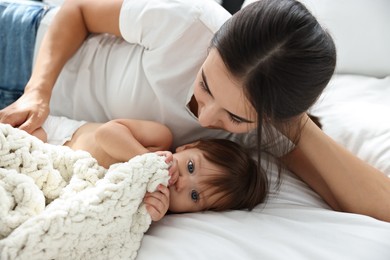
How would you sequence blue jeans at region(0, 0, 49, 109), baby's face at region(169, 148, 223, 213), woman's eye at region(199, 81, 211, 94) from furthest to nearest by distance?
blue jeans at region(0, 0, 49, 109), baby's face at region(169, 148, 223, 213), woman's eye at region(199, 81, 211, 94)

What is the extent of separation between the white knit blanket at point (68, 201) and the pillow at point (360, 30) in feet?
2.68

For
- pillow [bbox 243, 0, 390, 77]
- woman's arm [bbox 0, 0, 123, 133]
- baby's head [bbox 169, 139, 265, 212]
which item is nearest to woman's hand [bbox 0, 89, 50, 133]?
woman's arm [bbox 0, 0, 123, 133]

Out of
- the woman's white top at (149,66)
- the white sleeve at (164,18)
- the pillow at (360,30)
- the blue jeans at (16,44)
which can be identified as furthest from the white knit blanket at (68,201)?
the pillow at (360,30)

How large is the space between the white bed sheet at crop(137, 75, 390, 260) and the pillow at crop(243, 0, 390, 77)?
30 centimetres

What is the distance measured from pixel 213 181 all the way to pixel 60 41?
0.66 m

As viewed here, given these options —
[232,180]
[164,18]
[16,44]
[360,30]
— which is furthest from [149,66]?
[360,30]

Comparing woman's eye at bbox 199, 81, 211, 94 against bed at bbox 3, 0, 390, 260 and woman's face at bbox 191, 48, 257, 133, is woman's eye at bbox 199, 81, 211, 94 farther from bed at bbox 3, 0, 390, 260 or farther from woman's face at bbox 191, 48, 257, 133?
bed at bbox 3, 0, 390, 260

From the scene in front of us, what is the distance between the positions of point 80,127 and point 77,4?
15.1 inches

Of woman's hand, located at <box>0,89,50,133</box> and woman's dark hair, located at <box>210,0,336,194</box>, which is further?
woman's hand, located at <box>0,89,50,133</box>

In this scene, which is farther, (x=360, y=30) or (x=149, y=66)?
(x=360, y=30)

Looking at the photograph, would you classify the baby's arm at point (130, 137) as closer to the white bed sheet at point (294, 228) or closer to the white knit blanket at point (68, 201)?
the white knit blanket at point (68, 201)

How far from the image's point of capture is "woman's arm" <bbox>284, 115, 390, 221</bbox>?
109cm

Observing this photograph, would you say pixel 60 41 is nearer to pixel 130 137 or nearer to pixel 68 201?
pixel 130 137

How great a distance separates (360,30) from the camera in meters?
1.49
